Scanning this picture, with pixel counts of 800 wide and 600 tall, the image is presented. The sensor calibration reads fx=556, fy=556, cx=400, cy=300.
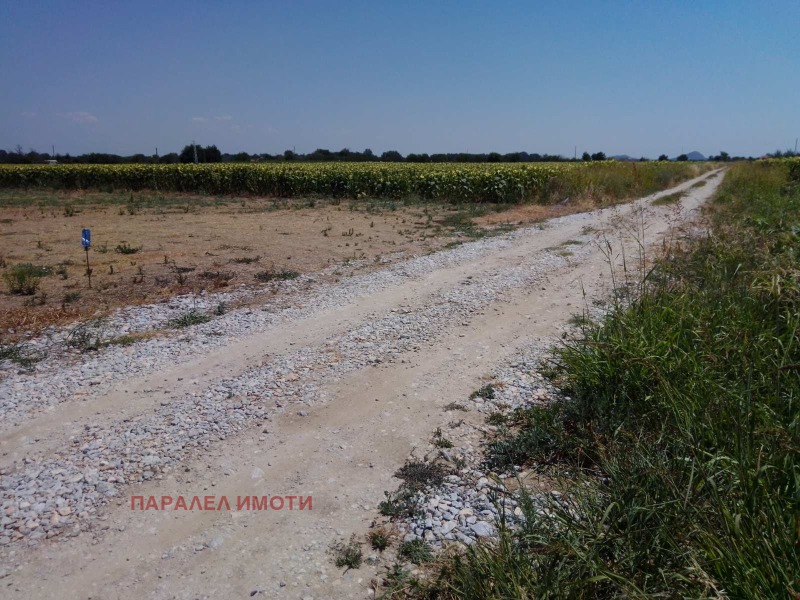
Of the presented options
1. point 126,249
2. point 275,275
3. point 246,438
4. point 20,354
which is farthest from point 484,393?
point 126,249

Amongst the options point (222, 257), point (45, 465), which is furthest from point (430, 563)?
point (222, 257)

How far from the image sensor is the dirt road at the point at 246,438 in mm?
2852

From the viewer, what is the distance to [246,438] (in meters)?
4.09

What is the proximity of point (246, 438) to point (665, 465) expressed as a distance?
2.80 m

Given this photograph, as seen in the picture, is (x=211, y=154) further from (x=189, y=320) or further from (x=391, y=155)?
(x=189, y=320)

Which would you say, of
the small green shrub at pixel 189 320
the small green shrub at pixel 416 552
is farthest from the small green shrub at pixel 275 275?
the small green shrub at pixel 416 552

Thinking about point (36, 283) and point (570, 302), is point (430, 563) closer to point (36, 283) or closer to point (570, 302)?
point (570, 302)

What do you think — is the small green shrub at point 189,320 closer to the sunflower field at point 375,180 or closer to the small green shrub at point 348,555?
the small green shrub at point 348,555

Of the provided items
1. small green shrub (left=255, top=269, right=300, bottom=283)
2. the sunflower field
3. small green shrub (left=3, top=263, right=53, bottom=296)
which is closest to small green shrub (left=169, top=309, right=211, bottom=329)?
small green shrub (left=255, top=269, right=300, bottom=283)

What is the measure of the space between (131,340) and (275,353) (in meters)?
1.73

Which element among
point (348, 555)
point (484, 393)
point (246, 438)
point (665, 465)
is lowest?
point (348, 555)

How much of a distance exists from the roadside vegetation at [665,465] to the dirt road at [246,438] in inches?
31.3

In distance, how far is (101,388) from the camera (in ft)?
16.1

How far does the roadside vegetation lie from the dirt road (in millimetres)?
796
